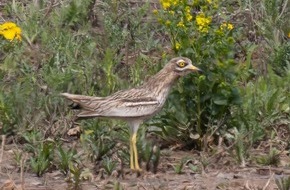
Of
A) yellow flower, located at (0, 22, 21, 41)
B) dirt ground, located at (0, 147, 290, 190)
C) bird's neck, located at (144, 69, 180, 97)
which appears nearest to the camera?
dirt ground, located at (0, 147, 290, 190)

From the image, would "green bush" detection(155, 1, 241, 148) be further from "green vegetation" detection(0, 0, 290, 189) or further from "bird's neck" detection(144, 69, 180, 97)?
"bird's neck" detection(144, 69, 180, 97)

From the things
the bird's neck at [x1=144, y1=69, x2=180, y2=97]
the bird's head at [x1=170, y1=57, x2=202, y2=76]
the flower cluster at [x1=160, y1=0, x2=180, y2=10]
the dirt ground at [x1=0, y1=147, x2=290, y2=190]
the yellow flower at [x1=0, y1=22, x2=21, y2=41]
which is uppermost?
the flower cluster at [x1=160, y1=0, x2=180, y2=10]

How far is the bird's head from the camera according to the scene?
920cm

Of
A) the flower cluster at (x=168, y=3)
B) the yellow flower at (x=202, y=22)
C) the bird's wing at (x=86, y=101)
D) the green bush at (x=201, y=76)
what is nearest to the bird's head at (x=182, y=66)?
the green bush at (x=201, y=76)

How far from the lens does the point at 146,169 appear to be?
912cm

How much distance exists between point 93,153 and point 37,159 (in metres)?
0.48

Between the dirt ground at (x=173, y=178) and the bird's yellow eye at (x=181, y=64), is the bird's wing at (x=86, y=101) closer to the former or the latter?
the dirt ground at (x=173, y=178)

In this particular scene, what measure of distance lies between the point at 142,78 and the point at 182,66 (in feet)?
6.70

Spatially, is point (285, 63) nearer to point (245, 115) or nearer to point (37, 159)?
point (245, 115)

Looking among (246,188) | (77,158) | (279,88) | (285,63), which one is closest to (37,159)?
(77,158)

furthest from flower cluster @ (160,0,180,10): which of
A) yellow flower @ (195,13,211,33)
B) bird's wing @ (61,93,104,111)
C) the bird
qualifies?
bird's wing @ (61,93,104,111)

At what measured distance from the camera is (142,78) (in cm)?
1121

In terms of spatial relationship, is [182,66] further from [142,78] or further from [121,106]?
[142,78]

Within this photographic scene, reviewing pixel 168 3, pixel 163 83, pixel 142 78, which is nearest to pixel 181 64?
pixel 163 83
